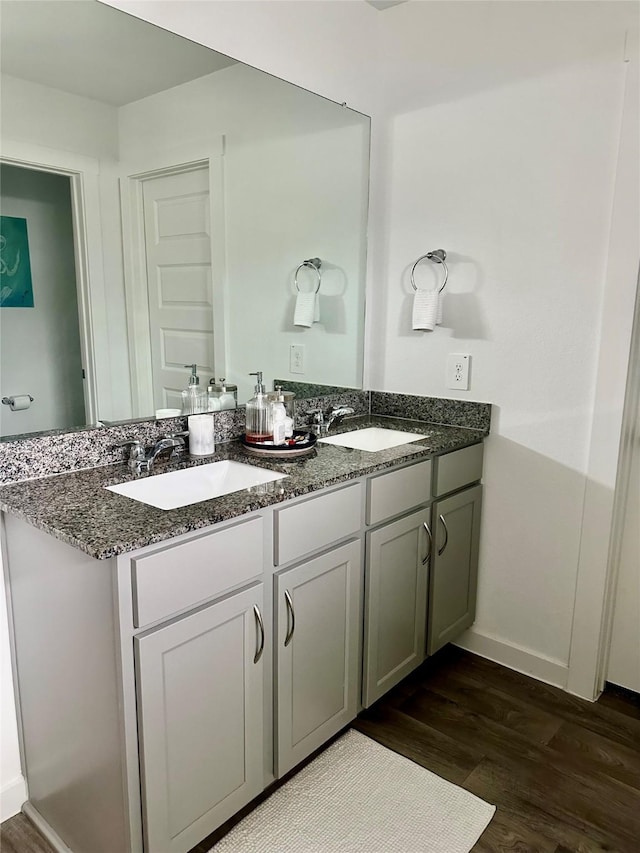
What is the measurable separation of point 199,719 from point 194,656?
0.16 meters

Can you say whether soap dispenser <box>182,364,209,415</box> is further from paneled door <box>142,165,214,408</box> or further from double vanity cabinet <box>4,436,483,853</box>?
double vanity cabinet <box>4,436,483,853</box>

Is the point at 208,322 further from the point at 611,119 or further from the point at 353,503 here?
the point at 611,119

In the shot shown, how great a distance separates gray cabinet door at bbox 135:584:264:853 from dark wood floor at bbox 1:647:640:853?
23 cm

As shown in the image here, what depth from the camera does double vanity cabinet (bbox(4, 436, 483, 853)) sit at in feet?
4.14

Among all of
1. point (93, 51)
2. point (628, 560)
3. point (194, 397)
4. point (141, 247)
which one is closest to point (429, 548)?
point (628, 560)

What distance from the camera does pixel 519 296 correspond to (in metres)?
2.17

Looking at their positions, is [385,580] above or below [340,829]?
above

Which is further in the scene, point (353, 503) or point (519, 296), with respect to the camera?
point (519, 296)

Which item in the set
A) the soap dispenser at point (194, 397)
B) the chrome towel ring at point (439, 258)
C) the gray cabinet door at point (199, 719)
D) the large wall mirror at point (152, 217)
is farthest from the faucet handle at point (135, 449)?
the chrome towel ring at point (439, 258)

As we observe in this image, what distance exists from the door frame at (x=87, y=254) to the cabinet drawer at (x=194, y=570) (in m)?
0.61

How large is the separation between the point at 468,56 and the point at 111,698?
2277 millimetres

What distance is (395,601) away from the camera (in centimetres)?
199

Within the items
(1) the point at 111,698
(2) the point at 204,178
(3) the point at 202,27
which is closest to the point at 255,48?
(3) the point at 202,27

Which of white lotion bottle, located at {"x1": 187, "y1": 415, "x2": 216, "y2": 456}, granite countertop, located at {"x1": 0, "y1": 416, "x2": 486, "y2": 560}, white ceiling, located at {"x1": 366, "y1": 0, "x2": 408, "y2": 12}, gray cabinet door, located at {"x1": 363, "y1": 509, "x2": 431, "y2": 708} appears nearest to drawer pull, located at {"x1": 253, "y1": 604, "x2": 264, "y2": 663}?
granite countertop, located at {"x1": 0, "y1": 416, "x2": 486, "y2": 560}
